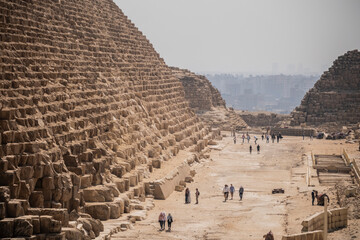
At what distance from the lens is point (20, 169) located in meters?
24.1

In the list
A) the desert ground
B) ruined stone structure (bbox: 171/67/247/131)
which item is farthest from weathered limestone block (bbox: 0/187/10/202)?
ruined stone structure (bbox: 171/67/247/131)

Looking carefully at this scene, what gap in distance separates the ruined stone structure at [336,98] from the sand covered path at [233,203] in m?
19.2

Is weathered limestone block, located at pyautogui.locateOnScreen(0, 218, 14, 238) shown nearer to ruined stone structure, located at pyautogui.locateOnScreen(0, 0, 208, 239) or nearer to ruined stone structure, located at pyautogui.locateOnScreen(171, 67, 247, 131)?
ruined stone structure, located at pyautogui.locateOnScreen(0, 0, 208, 239)

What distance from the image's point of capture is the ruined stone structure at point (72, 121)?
24.2 metres

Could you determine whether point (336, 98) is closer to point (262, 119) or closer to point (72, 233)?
point (262, 119)

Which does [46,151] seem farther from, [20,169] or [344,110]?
[344,110]

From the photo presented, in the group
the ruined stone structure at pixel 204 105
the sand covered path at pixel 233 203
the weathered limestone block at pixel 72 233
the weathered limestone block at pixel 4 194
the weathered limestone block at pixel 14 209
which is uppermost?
the ruined stone structure at pixel 204 105

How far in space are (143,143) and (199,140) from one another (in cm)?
1291

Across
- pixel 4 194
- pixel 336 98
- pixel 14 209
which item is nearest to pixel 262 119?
pixel 336 98

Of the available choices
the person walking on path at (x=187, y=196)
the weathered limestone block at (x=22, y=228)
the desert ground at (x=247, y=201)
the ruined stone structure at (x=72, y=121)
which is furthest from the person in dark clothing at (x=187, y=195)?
the weathered limestone block at (x=22, y=228)

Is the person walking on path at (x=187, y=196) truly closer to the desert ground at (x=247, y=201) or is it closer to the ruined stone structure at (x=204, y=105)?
the desert ground at (x=247, y=201)

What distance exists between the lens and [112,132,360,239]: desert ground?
93.1ft

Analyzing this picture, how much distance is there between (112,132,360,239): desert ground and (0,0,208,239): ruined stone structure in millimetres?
1979

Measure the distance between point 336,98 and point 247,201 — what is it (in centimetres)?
3896
